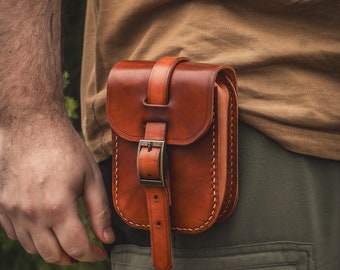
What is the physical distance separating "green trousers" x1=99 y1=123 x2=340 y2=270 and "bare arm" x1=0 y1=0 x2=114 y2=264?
25 cm

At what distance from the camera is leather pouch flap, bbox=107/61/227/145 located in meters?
1.38

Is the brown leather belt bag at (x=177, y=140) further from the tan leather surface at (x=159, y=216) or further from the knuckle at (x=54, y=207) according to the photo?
the knuckle at (x=54, y=207)

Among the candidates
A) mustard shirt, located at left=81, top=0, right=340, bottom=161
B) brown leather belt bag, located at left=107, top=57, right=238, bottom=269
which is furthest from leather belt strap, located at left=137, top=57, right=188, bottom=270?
mustard shirt, located at left=81, top=0, right=340, bottom=161

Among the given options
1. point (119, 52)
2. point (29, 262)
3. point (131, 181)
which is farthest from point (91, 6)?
point (29, 262)

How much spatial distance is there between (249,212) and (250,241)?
0.06 m

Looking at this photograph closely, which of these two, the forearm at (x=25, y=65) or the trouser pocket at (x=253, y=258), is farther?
the forearm at (x=25, y=65)

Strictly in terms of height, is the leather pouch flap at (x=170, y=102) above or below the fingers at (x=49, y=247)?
above

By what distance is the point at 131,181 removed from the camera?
4.87 feet

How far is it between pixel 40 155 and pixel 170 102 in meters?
0.32

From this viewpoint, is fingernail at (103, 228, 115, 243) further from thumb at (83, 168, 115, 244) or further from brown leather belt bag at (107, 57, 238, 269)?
brown leather belt bag at (107, 57, 238, 269)

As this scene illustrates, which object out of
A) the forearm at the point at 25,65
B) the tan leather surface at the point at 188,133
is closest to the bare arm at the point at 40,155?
the forearm at the point at 25,65

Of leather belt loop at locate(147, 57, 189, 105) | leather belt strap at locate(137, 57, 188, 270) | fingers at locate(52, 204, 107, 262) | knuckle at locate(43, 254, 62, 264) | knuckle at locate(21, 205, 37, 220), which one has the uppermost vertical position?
leather belt loop at locate(147, 57, 189, 105)

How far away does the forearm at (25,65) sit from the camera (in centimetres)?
155

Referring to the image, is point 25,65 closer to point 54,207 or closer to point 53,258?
point 54,207
